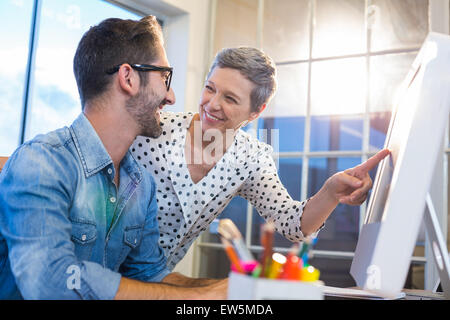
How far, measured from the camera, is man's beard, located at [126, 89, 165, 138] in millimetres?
1117

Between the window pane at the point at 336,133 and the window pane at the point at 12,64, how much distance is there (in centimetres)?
157

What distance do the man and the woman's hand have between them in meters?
0.40

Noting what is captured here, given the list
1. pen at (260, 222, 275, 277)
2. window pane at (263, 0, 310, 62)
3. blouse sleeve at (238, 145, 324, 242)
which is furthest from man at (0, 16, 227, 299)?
window pane at (263, 0, 310, 62)

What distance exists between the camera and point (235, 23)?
10.6ft

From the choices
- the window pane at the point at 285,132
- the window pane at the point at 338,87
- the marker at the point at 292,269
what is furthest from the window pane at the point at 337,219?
the marker at the point at 292,269

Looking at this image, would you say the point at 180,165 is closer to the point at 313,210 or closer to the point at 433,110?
the point at 313,210

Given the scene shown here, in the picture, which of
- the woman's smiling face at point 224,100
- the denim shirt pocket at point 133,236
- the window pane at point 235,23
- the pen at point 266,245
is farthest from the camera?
the window pane at point 235,23

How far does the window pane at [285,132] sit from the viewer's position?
2902 mm

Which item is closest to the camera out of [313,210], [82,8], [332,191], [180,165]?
[332,191]

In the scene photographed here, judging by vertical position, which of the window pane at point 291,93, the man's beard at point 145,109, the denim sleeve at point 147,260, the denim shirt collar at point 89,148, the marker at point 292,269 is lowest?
the denim sleeve at point 147,260

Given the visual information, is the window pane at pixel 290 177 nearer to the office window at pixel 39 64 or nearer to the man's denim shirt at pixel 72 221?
the office window at pixel 39 64
